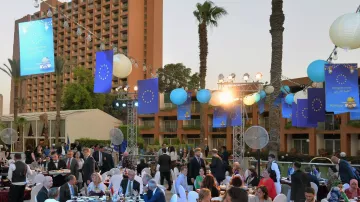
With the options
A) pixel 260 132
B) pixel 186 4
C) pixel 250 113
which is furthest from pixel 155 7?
pixel 260 132

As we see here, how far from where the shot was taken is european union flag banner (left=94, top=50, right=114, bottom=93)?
12750mm

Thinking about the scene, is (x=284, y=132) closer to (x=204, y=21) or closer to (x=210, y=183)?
(x=204, y=21)

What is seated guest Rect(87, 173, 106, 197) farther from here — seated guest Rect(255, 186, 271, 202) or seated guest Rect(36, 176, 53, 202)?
seated guest Rect(255, 186, 271, 202)

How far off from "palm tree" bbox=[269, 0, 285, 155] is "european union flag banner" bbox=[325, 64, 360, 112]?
5042 millimetres

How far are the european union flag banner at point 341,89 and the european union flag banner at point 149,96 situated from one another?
614 cm

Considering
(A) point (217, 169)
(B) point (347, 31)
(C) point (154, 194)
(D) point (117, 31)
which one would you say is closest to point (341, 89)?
(B) point (347, 31)

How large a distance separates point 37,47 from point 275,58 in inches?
337

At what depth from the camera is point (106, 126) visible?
47.9 meters

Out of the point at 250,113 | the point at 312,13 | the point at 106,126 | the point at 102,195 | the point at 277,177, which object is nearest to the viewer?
the point at 102,195

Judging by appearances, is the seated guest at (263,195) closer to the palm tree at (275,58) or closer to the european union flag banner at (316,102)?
the european union flag banner at (316,102)

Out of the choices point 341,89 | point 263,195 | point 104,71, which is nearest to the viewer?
point 263,195

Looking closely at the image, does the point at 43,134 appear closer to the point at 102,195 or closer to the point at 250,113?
the point at 250,113

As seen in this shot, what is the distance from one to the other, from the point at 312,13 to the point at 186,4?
8502 mm

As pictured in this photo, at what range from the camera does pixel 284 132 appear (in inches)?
1425
